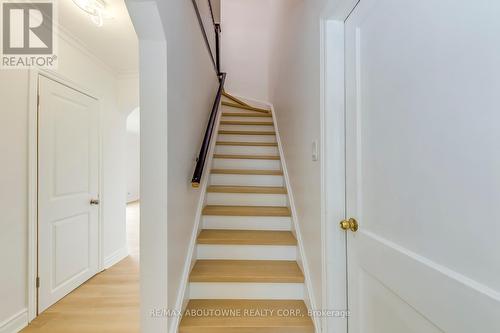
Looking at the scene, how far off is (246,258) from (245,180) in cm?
89

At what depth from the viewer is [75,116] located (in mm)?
2230

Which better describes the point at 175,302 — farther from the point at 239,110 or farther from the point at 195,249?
the point at 239,110

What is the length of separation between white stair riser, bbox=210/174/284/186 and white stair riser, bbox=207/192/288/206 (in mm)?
226

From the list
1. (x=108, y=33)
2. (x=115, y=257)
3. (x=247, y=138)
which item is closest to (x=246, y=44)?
(x=247, y=138)

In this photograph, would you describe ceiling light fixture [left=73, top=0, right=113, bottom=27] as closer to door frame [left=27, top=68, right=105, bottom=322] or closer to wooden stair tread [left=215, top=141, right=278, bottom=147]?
door frame [left=27, top=68, right=105, bottom=322]

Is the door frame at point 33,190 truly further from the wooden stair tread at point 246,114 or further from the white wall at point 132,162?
the white wall at point 132,162

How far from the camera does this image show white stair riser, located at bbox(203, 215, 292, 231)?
1.97 metres

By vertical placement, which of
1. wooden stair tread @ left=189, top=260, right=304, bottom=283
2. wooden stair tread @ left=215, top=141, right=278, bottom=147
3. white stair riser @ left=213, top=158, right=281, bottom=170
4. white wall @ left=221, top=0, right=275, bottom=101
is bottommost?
wooden stair tread @ left=189, top=260, right=304, bottom=283

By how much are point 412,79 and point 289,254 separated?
143 cm

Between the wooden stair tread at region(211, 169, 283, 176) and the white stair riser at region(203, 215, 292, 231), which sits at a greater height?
the wooden stair tread at region(211, 169, 283, 176)

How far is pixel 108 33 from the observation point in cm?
206

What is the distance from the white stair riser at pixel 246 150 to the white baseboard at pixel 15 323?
7.15 feet

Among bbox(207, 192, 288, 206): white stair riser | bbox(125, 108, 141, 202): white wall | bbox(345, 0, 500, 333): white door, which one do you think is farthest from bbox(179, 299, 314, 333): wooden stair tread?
bbox(125, 108, 141, 202): white wall

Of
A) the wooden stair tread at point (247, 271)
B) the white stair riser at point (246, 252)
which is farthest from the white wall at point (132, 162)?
the wooden stair tread at point (247, 271)
